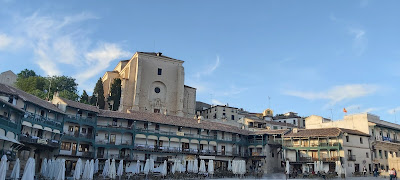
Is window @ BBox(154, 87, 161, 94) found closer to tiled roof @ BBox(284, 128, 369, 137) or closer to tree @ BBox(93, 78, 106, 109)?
tree @ BBox(93, 78, 106, 109)

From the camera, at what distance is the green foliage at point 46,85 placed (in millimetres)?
72431

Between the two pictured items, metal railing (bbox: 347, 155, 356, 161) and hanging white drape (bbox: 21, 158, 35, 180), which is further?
metal railing (bbox: 347, 155, 356, 161)

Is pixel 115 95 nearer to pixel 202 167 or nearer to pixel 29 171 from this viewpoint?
pixel 202 167

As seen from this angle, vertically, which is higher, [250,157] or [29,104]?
[29,104]

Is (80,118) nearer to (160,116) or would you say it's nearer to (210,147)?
(160,116)

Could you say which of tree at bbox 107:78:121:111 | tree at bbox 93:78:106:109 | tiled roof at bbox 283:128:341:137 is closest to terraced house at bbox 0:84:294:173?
tiled roof at bbox 283:128:341:137

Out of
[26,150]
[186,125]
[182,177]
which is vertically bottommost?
[182,177]

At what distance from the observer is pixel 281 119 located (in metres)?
94.8

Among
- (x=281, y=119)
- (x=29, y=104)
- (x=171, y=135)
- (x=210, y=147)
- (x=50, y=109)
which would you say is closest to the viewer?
(x=29, y=104)

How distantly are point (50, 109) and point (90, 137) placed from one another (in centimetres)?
816

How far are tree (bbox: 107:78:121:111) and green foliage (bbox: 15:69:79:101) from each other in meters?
8.94

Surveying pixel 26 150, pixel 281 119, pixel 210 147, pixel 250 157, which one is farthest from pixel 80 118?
pixel 281 119

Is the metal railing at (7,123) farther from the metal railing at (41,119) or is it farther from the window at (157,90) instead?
the window at (157,90)

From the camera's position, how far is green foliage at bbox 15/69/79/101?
7243 cm
